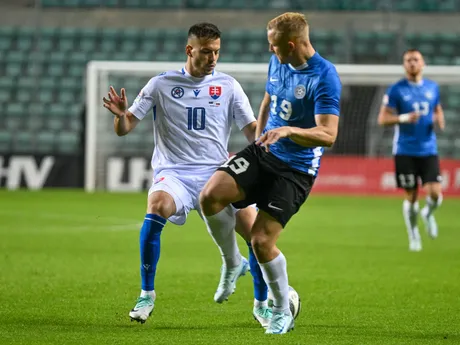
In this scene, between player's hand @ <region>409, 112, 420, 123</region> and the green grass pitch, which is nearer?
the green grass pitch

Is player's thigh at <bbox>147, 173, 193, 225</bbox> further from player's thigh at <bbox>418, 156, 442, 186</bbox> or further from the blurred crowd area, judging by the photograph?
the blurred crowd area

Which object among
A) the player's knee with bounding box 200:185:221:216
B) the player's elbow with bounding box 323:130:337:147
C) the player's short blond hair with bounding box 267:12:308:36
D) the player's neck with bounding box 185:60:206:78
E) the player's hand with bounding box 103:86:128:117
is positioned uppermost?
the player's short blond hair with bounding box 267:12:308:36

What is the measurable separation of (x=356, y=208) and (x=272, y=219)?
43.4ft

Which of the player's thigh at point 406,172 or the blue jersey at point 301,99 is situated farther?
the player's thigh at point 406,172

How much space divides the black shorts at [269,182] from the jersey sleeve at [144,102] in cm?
102

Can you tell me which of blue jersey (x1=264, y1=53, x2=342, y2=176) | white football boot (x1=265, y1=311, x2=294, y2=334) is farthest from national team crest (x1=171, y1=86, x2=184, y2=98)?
white football boot (x1=265, y1=311, x2=294, y2=334)

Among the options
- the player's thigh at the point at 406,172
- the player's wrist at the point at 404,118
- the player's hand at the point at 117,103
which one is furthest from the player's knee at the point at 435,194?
the player's hand at the point at 117,103

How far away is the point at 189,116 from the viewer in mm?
7395

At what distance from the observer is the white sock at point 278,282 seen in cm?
637

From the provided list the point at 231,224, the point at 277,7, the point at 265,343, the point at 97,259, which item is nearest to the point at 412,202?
the point at 97,259

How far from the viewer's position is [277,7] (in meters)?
26.5

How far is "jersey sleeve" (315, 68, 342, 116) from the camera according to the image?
243 inches

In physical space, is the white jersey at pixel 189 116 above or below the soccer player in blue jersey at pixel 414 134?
above

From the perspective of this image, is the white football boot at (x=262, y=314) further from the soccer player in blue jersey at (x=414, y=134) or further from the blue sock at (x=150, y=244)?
the soccer player in blue jersey at (x=414, y=134)
